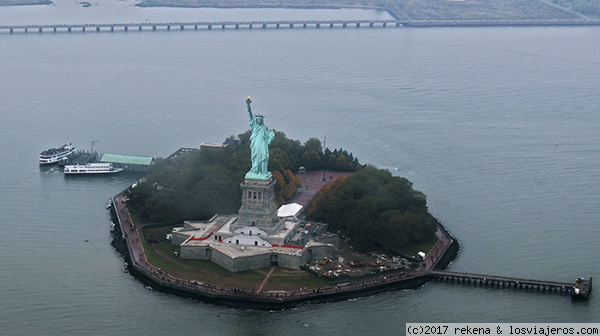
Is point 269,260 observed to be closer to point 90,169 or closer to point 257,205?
point 257,205

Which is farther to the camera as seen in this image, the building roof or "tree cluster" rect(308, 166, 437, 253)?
the building roof

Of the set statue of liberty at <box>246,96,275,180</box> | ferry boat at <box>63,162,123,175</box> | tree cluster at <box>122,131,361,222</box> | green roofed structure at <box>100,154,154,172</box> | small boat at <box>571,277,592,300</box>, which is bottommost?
ferry boat at <box>63,162,123,175</box>

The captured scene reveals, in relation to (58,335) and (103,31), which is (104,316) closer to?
(58,335)

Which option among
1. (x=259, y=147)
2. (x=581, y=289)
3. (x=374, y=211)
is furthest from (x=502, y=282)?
(x=259, y=147)

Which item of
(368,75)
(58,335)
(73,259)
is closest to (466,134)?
(368,75)

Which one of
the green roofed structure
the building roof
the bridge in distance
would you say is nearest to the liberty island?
the green roofed structure

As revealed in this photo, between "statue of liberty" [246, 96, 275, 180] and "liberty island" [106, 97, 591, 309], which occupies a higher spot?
"statue of liberty" [246, 96, 275, 180]

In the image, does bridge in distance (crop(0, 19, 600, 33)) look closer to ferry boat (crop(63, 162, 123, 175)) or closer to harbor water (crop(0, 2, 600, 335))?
harbor water (crop(0, 2, 600, 335))
